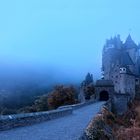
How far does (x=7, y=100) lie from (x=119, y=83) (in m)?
25.3

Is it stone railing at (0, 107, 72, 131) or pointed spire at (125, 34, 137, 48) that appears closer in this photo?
stone railing at (0, 107, 72, 131)

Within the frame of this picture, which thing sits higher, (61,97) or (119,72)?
(119,72)

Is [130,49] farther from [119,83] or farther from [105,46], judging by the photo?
[119,83]

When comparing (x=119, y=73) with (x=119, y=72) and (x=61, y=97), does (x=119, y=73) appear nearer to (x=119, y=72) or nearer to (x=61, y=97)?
(x=119, y=72)

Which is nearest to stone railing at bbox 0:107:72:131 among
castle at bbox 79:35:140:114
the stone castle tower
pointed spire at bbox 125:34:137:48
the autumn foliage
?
castle at bbox 79:35:140:114

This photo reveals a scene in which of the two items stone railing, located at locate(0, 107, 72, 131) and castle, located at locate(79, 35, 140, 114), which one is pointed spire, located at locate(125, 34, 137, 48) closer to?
castle, located at locate(79, 35, 140, 114)

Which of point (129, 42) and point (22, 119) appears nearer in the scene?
point (22, 119)

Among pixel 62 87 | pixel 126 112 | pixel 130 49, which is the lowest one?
pixel 126 112

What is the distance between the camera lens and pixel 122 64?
62.4 m

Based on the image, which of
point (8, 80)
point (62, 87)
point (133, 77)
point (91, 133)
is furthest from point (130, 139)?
point (8, 80)

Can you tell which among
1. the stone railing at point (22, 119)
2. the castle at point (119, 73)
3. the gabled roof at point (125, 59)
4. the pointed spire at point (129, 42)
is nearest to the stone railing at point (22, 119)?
the stone railing at point (22, 119)

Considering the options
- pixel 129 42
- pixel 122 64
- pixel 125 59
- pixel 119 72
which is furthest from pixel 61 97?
pixel 129 42

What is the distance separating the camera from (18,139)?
11422mm

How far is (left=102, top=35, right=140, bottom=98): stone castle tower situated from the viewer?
59.1 meters
